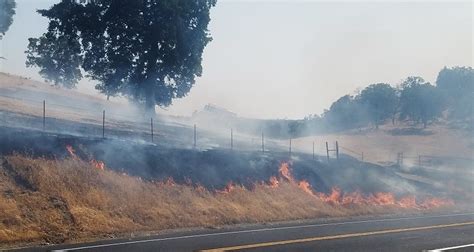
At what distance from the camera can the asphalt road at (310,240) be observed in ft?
42.4

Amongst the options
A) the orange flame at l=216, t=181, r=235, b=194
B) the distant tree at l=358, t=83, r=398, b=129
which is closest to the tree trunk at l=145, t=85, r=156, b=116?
the orange flame at l=216, t=181, r=235, b=194

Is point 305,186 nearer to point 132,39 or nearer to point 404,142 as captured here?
point 132,39

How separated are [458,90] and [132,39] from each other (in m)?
74.7

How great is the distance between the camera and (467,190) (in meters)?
40.1

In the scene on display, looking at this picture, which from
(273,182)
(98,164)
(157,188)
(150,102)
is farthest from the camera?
(150,102)

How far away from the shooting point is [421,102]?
92.8 meters

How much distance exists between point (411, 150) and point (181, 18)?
1873 inches

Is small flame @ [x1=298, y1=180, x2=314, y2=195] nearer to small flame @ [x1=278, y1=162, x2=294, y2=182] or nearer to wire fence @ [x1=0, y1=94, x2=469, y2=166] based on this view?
small flame @ [x1=278, y1=162, x2=294, y2=182]

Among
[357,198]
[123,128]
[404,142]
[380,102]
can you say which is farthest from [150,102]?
[380,102]

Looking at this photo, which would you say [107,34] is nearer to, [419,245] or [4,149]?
[4,149]

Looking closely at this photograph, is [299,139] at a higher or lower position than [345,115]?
lower

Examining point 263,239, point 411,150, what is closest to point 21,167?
point 263,239

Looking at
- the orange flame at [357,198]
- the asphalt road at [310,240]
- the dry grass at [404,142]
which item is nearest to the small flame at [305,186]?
the orange flame at [357,198]

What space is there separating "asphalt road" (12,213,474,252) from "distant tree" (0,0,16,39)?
4618cm
